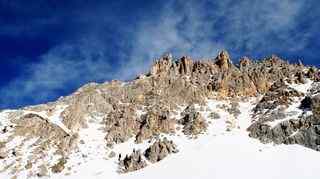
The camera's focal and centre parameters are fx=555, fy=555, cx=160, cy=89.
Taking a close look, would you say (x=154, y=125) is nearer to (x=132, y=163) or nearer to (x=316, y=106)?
(x=132, y=163)

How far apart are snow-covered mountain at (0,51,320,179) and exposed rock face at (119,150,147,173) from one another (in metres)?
0.21

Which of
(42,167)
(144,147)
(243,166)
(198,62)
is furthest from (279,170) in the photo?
(198,62)

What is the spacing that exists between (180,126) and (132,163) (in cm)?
1508

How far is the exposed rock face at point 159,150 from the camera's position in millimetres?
91125

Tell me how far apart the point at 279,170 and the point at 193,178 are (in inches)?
501

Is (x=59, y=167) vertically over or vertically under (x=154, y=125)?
under

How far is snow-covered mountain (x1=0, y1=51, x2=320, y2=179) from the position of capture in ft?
289

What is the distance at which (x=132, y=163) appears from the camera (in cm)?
9081

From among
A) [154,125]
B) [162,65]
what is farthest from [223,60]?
[154,125]

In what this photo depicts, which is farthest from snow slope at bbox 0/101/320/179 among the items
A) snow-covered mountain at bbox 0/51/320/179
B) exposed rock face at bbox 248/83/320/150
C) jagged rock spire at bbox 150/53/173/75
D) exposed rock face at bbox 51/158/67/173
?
jagged rock spire at bbox 150/53/173/75

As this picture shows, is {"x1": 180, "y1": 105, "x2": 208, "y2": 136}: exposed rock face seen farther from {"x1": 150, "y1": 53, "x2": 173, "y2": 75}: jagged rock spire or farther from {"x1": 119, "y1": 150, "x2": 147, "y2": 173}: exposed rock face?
{"x1": 150, "y1": 53, "x2": 173, "y2": 75}: jagged rock spire

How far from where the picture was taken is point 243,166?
84750 millimetres

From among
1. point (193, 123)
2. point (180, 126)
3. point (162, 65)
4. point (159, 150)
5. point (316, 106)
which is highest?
point (162, 65)

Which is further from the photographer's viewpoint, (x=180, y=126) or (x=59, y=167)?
(x=180, y=126)
